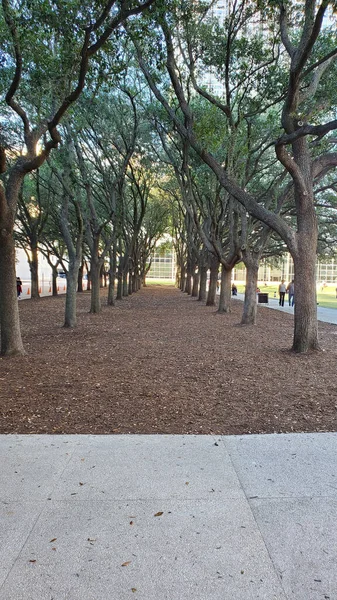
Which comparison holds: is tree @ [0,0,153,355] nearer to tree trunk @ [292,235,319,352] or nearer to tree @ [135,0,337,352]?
tree @ [135,0,337,352]

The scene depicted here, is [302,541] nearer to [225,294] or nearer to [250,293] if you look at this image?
[250,293]

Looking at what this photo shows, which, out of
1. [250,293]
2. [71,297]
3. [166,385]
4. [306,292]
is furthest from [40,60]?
[250,293]

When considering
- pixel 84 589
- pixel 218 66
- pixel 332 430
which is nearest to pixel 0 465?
pixel 84 589

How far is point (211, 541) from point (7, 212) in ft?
20.7

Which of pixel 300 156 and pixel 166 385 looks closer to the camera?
pixel 166 385

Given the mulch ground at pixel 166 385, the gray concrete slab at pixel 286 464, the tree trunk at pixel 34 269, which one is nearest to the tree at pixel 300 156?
the mulch ground at pixel 166 385

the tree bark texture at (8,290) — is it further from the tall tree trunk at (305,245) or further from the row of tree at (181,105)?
the tall tree trunk at (305,245)

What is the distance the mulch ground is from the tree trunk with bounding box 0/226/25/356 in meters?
0.42

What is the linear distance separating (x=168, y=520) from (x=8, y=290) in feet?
18.2

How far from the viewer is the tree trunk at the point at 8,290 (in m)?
6.95

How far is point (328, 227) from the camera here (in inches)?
844

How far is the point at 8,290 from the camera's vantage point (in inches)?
279

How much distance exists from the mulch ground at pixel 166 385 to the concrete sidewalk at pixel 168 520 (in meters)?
0.60

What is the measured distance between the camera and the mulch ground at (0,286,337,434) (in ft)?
14.3
